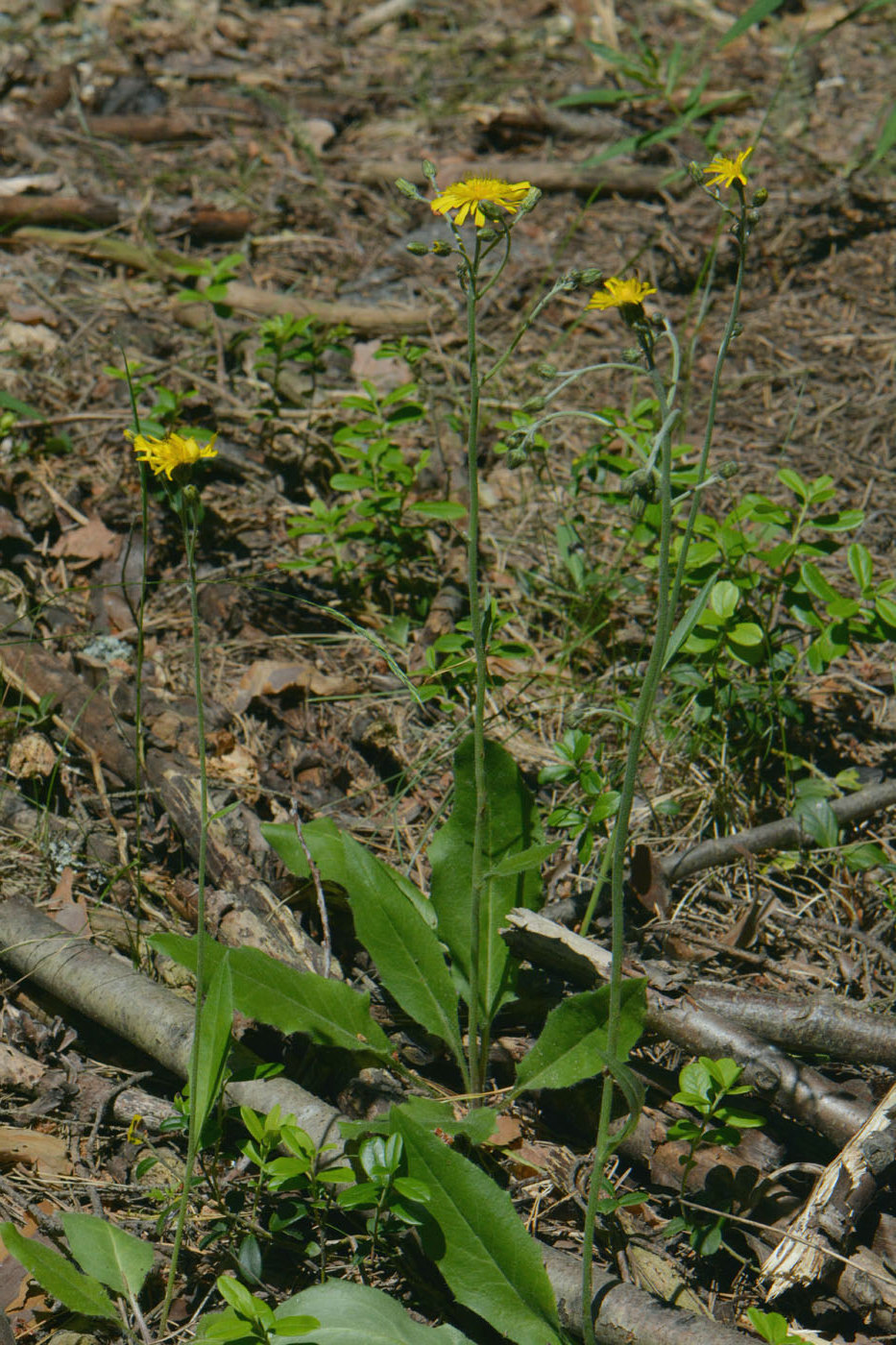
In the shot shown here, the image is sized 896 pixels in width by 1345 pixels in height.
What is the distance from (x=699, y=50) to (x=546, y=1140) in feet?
18.6

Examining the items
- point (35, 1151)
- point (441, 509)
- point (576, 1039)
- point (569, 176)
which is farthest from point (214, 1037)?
point (569, 176)

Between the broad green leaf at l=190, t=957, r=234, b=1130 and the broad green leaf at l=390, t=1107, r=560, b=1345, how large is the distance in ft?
0.93

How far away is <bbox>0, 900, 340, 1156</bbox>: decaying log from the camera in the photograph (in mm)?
1875

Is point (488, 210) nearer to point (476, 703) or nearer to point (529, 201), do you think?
point (529, 201)

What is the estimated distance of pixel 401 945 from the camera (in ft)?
6.77

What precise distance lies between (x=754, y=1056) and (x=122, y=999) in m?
1.15

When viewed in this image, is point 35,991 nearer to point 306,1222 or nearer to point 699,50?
point 306,1222

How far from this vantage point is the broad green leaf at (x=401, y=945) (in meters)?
2.04

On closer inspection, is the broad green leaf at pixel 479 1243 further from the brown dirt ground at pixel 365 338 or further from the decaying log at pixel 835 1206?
the decaying log at pixel 835 1206

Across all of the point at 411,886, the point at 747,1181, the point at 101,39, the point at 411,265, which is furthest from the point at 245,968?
the point at 101,39

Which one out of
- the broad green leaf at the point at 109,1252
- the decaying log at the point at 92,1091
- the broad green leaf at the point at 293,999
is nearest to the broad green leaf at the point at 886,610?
the broad green leaf at the point at 293,999

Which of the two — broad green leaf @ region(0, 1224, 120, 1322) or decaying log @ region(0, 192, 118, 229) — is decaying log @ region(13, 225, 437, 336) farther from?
broad green leaf @ region(0, 1224, 120, 1322)

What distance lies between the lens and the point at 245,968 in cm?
191

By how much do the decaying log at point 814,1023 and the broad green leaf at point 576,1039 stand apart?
23cm
